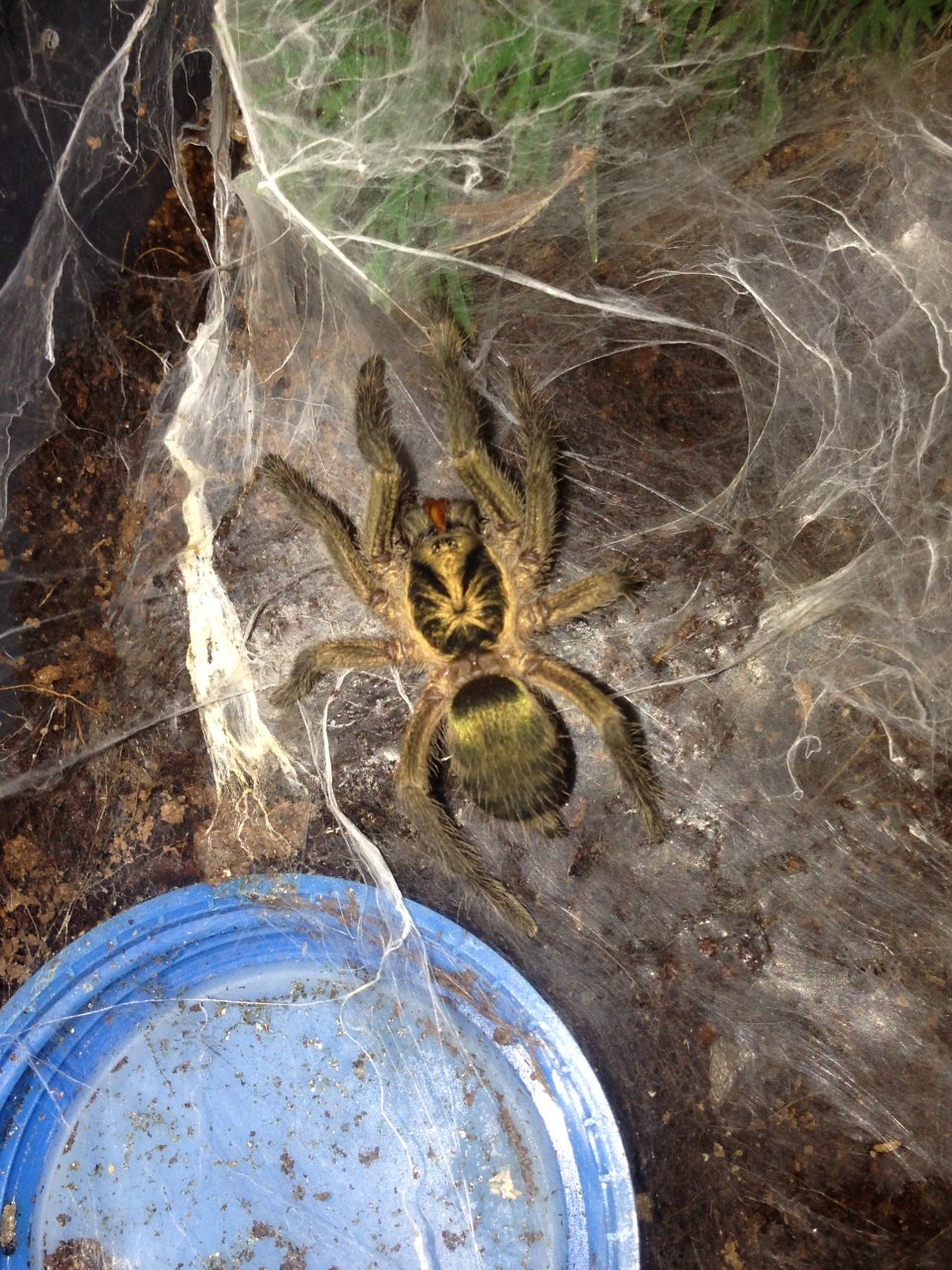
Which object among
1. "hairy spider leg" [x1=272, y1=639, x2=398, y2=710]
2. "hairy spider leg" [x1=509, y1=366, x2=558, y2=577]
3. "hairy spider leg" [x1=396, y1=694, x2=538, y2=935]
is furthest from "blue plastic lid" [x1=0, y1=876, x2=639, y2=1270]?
"hairy spider leg" [x1=509, y1=366, x2=558, y2=577]

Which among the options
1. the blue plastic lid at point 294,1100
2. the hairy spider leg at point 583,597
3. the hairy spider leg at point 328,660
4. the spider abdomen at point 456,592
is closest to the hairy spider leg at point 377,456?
the spider abdomen at point 456,592

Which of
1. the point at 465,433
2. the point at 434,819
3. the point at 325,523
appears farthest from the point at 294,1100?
the point at 465,433

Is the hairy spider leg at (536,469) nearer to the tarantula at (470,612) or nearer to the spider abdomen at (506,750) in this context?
the tarantula at (470,612)

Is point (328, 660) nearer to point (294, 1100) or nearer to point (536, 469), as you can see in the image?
point (536, 469)

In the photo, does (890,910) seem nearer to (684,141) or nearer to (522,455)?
(522,455)

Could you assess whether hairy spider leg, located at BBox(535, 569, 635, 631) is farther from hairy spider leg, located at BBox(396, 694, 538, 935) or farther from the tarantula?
hairy spider leg, located at BBox(396, 694, 538, 935)

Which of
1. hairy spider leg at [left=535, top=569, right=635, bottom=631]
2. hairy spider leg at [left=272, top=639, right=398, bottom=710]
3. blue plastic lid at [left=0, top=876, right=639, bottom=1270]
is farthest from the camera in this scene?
blue plastic lid at [left=0, top=876, right=639, bottom=1270]

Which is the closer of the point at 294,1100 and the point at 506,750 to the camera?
the point at 506,750
